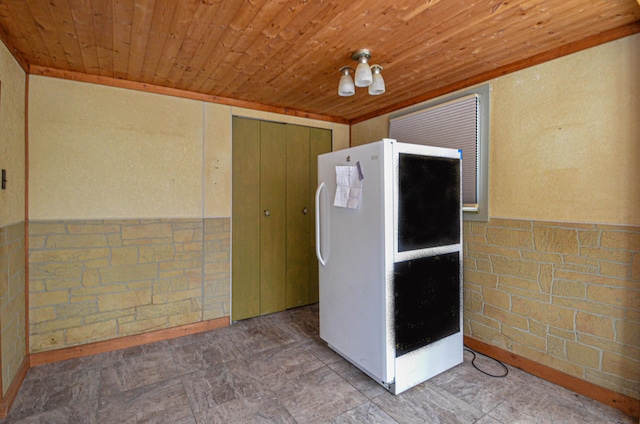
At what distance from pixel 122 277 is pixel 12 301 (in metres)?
0.74

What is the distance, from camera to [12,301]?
217cm

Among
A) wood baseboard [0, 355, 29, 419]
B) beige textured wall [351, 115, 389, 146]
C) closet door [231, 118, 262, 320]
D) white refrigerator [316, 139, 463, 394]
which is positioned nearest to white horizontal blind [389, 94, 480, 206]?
white refrigerator [316, 139, 463, 394]

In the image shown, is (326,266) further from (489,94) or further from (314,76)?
(489,94)

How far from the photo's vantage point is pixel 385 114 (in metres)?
3.62

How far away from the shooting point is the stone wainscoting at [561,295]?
1.96m

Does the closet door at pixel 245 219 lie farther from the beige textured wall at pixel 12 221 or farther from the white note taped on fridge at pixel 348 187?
the beige textured wall at pixel 12 221

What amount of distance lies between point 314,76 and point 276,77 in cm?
33

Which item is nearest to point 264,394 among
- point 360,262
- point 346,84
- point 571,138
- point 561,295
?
point 360,262

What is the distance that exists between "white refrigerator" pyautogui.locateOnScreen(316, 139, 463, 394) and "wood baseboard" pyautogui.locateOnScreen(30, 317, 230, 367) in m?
1.41

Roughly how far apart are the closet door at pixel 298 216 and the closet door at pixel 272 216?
0.23 feet

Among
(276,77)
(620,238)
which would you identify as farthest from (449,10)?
(620,238)

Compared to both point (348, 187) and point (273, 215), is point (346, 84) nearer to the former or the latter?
point (348, 187)

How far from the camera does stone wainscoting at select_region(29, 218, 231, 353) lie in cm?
256

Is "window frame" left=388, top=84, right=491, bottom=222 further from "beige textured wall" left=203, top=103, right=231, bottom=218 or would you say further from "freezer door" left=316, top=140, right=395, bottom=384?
"beige textured wall" left=203, top=103, right=231, bottom=218
